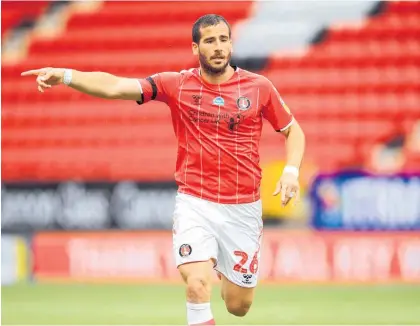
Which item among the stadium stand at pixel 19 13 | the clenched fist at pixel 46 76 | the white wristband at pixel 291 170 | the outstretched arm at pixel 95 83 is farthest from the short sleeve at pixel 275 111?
the stadium stand at pixel 19 13

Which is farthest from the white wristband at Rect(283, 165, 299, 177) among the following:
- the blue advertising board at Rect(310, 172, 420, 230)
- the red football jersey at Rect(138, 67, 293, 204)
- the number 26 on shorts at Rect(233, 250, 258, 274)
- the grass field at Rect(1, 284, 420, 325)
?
Result: the blue advertising board at Rect(310, 172, 420, 230)

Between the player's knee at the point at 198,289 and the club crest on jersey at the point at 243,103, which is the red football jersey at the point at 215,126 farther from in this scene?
the player's knee at the point at 198,289

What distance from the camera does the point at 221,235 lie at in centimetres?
589

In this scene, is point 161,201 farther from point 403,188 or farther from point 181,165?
point 181,165

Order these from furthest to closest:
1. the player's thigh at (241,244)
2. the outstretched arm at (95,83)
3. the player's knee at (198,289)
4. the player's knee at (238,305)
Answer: the player's knee at (238,305), the player's thigh at (241,244), the outstretched arm at (95,83), the player's knee at (198,289)

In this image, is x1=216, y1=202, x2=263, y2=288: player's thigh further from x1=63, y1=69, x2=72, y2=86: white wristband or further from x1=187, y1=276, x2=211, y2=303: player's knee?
x1=63, y1=69, x2=72, y2=86: white wristband

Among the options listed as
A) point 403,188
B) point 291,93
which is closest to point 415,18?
point 291,93

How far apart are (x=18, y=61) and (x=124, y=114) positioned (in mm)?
2127

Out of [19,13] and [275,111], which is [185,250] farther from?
[19,13]

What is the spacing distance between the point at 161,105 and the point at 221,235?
8749 millimetres

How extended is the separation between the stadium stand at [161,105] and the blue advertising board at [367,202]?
1.22 m

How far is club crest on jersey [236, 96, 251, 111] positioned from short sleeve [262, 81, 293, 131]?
0.44 feet

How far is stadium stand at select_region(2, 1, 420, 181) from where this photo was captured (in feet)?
44.8

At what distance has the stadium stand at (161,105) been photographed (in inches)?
538
